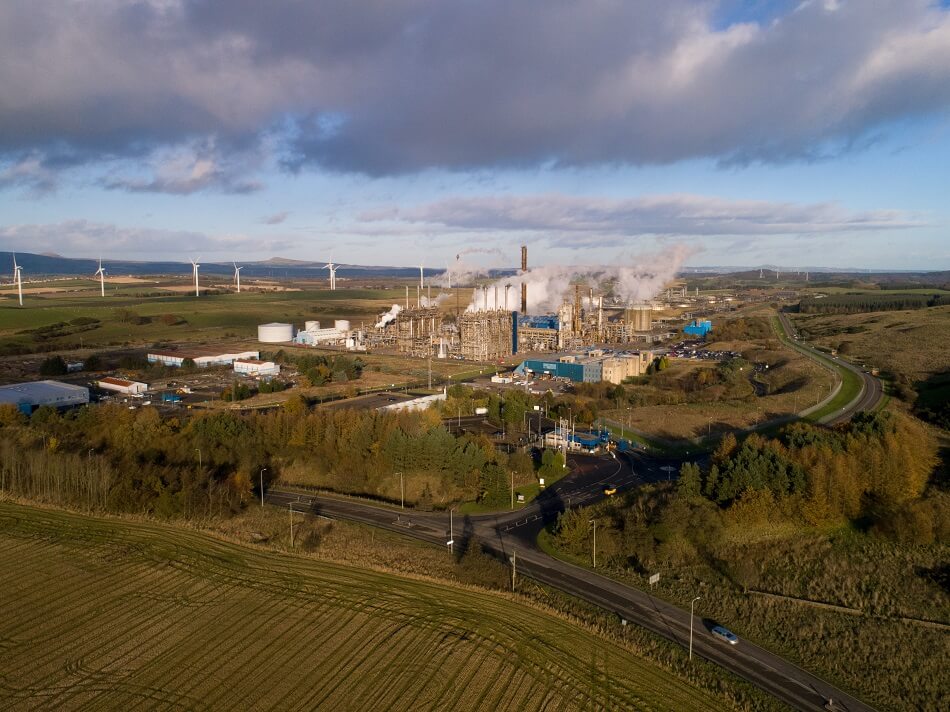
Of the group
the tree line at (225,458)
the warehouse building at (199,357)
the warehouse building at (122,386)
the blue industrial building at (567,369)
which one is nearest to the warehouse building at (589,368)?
the blue industrial building at (567,369)

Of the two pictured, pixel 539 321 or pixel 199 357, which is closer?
pixel 199 357

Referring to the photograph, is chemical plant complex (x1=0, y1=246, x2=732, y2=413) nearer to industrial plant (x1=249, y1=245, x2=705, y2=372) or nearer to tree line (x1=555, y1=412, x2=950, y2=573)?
industrial plant (x1=249, y1=245, x2=705, y2=372)

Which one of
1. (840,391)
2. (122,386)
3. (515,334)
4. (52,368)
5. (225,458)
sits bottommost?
(225,458)

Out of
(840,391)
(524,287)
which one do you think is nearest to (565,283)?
(524,287)

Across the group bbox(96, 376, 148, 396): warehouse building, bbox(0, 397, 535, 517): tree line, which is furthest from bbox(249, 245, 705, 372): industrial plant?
bbox(0, 397, 535, 517): tree line

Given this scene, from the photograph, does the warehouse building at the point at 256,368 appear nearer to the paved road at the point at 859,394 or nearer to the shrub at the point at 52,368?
the shrub at the point at 52,368

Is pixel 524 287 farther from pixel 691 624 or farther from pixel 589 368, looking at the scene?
pixel 691 624
